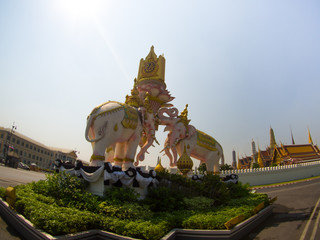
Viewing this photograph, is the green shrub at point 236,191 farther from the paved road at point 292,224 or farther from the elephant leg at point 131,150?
the elephant leg at point 131,150

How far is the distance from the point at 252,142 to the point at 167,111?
176 feet

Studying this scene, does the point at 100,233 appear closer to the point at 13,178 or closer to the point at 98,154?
the point at 98,154

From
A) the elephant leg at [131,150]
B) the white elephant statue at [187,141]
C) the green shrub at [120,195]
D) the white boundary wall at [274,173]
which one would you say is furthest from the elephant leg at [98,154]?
the white boundary wall at [274,173]

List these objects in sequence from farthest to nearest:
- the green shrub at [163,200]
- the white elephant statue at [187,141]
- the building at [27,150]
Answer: the building at [27,150], the white elephant statue at [187,141], the green shrub at [163,200]

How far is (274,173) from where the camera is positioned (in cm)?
2281

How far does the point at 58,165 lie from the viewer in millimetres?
9305

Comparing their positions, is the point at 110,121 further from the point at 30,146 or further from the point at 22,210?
the point at 30,146

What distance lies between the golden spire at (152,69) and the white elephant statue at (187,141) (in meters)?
2.32

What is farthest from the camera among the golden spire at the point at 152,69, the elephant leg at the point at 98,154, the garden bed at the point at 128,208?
the golden spire at the point at 152,69

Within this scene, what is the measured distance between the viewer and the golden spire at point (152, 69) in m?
15.7

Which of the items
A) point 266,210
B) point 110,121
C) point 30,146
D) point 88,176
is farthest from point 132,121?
point 30,146

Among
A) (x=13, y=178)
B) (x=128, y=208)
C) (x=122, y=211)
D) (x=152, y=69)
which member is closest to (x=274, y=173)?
(x=152, y=69)

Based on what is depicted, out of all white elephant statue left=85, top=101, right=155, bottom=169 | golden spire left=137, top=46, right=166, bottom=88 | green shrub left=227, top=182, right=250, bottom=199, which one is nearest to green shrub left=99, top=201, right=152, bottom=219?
white elephant statue left=85, top=101, right=155, bottom=169

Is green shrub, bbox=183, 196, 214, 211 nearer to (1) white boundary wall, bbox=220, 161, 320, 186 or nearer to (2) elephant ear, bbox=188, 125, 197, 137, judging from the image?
(2) elephant ear, bbox=188, 125, 197, 137
